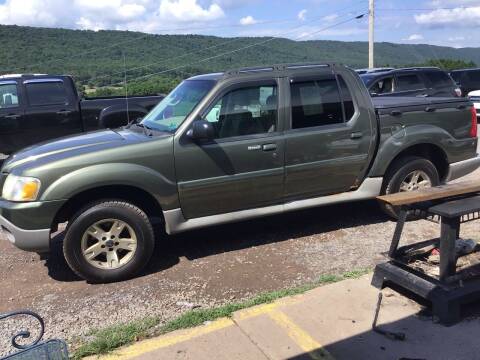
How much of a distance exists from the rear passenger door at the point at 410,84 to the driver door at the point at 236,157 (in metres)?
8.49

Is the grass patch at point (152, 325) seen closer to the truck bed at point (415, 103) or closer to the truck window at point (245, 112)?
the truck window at point (245, 112)

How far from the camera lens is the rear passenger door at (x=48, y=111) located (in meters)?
9.95


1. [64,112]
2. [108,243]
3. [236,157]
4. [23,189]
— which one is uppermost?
[64,112]

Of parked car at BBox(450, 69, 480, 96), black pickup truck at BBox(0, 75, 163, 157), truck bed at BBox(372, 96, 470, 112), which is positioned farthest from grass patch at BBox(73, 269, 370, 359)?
parked car at BBox(450, 69, 480, 96)

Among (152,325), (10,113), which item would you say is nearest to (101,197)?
(152,325)

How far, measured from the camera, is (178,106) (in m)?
5.25

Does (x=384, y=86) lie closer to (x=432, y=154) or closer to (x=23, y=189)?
(x=432, y=154)

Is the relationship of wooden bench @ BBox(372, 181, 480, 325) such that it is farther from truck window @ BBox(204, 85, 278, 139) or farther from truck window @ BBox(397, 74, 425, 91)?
truck window @ BBox(397, 74, 425, 91)

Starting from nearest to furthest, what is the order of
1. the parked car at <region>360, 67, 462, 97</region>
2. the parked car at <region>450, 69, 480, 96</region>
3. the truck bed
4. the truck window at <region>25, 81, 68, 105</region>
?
the truck bed < the truck window at <region>25, 81, 68, 105</region> < the parked car at <region>360, 67, 462, 97</region> < the parked car at <region>450, 69, 480, 96</region>

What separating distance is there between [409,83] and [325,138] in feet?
28.1

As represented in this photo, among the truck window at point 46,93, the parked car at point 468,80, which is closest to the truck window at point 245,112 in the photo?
the truck window at point 46,93

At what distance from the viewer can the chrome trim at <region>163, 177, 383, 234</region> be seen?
187 inches

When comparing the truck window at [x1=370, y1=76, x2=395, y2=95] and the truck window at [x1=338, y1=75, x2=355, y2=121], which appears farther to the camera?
the truck window at [x1=370, y1=76, x2=395, y2=95]

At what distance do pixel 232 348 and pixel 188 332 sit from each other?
40cm
